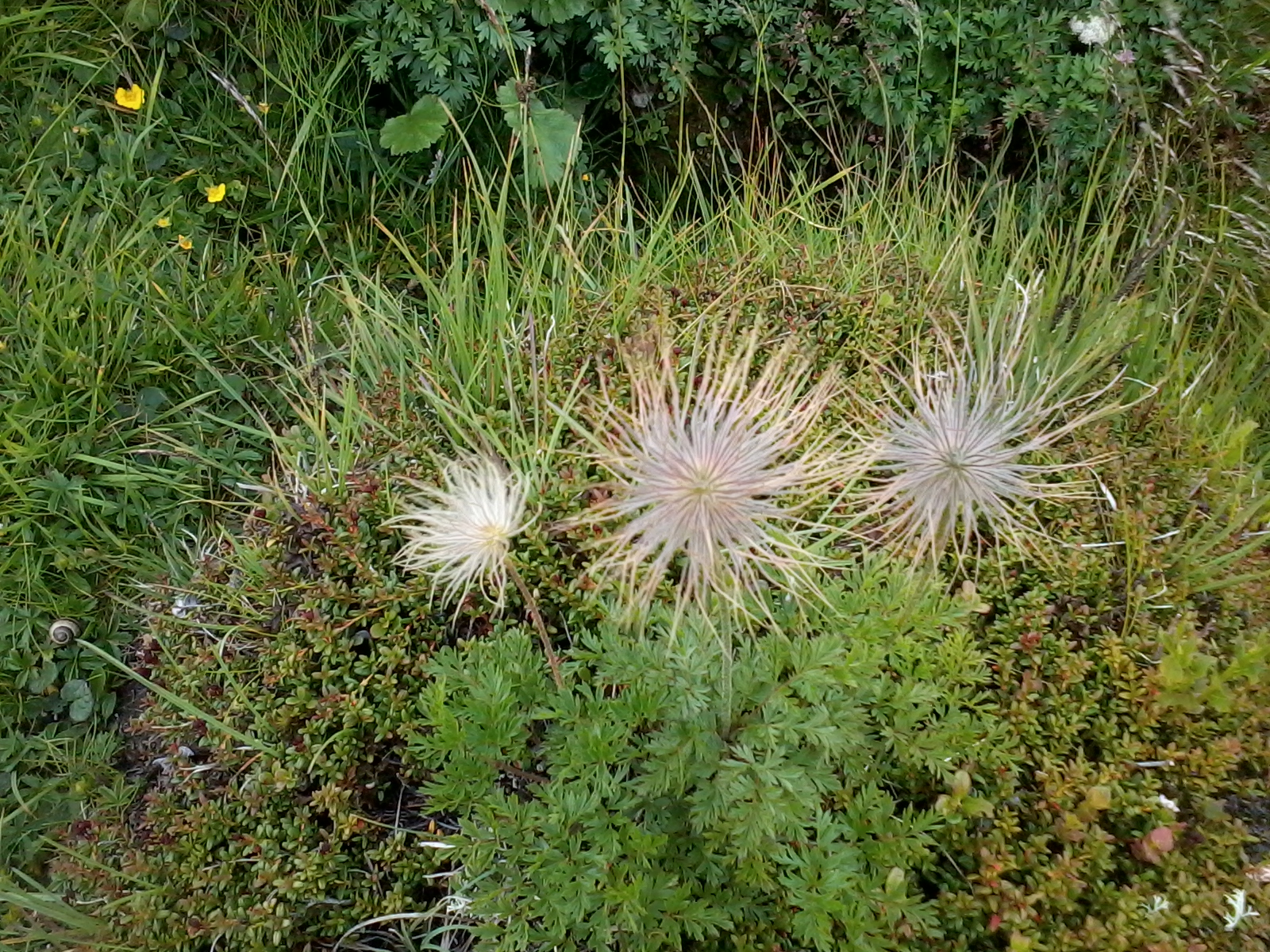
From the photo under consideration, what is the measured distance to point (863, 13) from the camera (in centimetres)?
303

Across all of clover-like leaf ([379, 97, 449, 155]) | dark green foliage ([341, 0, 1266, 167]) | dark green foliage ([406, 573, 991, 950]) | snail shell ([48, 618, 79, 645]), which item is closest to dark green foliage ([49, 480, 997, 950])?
dark green foliage ([406, 573, 991, 950])

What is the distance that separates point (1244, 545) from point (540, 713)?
1756 millimetres

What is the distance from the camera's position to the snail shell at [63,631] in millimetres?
2303

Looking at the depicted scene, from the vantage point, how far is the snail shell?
90.7 inches

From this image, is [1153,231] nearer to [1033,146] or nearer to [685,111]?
[1033,146]

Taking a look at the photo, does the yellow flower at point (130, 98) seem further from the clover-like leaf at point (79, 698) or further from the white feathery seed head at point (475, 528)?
the white feathery seed head at point (475, 528)

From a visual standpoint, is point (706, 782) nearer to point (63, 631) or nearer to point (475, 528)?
point (475, 528)

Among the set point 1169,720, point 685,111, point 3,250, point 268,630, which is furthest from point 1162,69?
point 3,250

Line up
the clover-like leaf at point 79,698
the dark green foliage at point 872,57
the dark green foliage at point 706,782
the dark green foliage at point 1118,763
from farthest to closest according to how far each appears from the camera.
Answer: the dark green foliage at point 872,57
the clover-like leaf at point 79,698
the dark green foliage at point 1118,763
the dark green foliage at point 706,782

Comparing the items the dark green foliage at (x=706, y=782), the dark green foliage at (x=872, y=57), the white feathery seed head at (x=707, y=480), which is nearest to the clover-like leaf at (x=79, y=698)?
the dark green foliage at (x=706, y=782)

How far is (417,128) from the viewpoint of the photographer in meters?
2.89

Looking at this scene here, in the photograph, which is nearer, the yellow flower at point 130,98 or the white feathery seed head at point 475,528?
the white feathery seed head at point 475,528

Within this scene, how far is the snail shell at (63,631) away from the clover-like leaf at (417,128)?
1.73m

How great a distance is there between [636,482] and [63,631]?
182 cm
